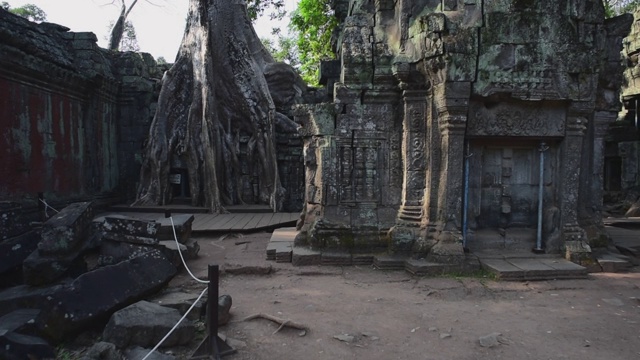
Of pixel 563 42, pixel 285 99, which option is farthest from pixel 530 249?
pixel 285 99

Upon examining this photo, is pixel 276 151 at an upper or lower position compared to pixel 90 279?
upper

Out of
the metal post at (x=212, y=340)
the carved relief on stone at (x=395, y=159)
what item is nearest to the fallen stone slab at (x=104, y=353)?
the metal post at (x=212, y=340)

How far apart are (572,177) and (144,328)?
5.04 m

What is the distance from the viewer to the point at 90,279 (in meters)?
3.31

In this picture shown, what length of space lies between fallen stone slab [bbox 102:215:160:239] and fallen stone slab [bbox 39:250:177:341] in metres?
1.27

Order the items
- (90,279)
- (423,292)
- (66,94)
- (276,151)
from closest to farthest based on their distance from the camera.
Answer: (90,279) < (423,292) < (66,94) < (276,151)

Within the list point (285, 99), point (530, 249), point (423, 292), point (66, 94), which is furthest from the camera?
point (285, 99)

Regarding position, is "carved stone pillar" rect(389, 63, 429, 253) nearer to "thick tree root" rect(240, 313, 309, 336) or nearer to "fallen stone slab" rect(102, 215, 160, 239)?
"thick tree root" rect(240, 313, 309, 336)

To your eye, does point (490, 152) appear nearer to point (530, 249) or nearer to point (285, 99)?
point (530, 249)

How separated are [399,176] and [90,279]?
380 centimetres

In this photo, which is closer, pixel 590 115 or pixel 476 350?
pixel 476 350

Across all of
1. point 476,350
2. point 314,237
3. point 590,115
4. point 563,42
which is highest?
point 563,42

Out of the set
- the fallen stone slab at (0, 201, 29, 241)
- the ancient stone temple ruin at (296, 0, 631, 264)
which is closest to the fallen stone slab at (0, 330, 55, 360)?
the fallen stone slab at (0, 201, 29, 241)

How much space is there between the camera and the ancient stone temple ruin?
512cm
